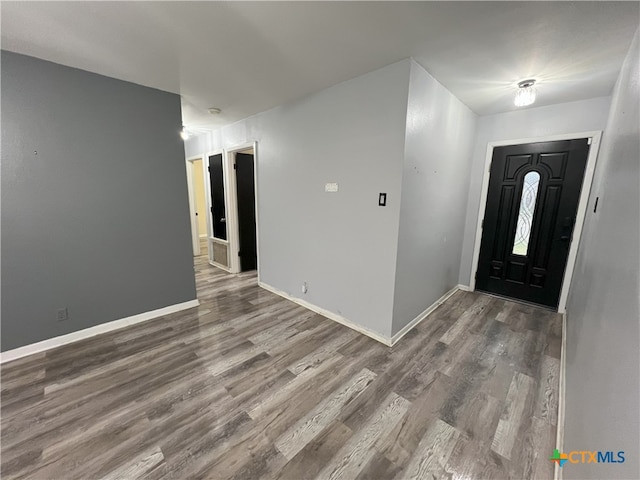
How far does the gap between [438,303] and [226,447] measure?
286 centimetres

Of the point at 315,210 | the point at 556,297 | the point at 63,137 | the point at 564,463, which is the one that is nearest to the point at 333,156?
the point at 315,210

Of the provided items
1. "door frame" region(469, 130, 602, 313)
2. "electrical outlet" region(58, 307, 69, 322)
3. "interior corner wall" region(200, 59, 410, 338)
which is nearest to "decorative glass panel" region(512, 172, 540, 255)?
"door frame" region(469, 130, 602, 313)

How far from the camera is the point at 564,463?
1313 millimetres

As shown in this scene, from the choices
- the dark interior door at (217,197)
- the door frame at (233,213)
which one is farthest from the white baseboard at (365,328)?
the dark interior door at (217,197)

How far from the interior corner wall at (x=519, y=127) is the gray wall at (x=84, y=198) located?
13.0ft

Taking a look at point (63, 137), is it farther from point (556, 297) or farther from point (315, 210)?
point (556, 297)

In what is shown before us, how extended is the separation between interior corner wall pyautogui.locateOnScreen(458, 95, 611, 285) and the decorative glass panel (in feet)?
1.63

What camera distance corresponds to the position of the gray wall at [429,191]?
2.30 m

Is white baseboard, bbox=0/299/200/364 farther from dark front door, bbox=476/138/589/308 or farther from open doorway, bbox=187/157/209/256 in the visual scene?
dark front door, bbox=476/138/589/308

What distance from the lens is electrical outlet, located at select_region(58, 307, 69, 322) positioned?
7.98ft

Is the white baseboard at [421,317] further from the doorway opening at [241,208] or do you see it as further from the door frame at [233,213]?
the doorway opening at [241,208]

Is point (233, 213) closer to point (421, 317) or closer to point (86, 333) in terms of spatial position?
point (86, 333)

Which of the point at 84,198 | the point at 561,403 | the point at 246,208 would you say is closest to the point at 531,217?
the point at 561,403

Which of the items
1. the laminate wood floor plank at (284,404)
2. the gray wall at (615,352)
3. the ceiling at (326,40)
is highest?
the ceiling at (326,40)
